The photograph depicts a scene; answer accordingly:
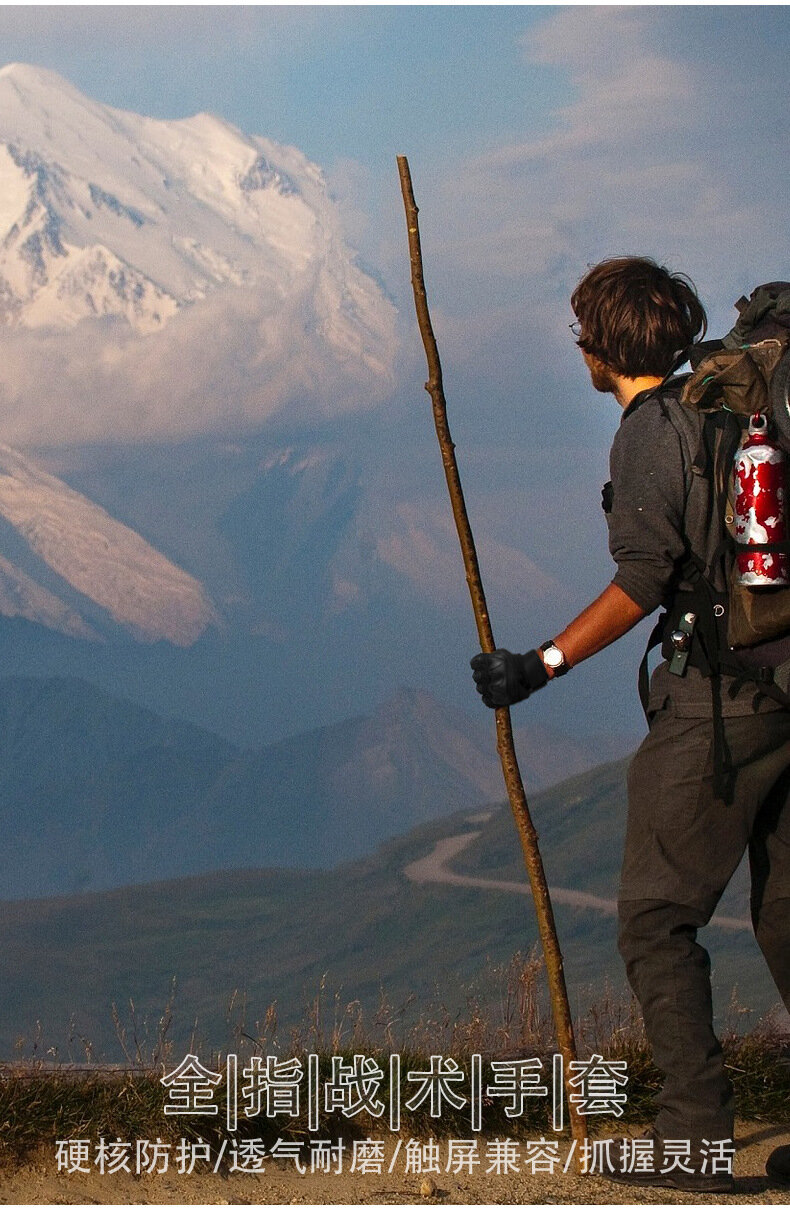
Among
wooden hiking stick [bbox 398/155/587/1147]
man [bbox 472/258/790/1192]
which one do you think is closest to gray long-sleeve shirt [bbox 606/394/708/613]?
man [bbox 472/258/790/1192]

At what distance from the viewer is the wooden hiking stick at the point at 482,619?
16.6ft

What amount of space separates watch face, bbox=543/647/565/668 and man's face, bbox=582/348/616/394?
93 centimetres

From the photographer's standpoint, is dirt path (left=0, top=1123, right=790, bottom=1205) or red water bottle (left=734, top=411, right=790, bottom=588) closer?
red water bottle (left=734, top=411, right=790, bottom=588)

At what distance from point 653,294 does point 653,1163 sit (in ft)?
9.23

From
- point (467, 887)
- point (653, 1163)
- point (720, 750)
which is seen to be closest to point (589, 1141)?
point (653, 1163)

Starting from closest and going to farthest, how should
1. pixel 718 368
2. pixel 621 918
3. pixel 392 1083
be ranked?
pixel 718 368
pixel 621 918
pixel 392 1083

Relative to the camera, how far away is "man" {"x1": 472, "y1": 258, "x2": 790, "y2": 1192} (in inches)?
177

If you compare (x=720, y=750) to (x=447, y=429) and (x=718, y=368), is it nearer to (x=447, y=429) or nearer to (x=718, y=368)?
(x=718, y=368)

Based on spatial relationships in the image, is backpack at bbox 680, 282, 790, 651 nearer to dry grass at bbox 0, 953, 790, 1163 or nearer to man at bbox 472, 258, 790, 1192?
man at bbox 472, 258, 790, 1192

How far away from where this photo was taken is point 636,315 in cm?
459

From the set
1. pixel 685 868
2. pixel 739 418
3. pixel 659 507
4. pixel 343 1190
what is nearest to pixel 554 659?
pixel 659 507

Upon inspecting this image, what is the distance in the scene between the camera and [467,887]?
197625 millimetres

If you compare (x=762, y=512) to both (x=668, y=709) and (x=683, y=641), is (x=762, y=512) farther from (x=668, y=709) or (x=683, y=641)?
(x=668, y=709)

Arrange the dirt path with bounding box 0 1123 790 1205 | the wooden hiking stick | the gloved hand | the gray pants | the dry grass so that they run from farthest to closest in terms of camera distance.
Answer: the dry grass
the wooden hiking stick
the dirt path with bounding box 0 1123 790 1205
the gray pants
the gloved hand
